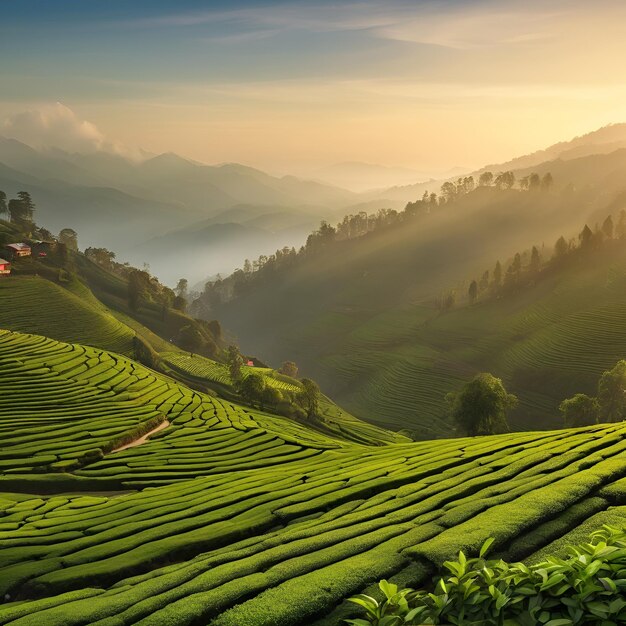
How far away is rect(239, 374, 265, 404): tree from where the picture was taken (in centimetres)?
9156

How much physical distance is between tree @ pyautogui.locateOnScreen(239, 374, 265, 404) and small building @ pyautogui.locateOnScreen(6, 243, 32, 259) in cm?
9516

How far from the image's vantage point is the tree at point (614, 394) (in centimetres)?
7981

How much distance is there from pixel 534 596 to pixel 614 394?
275 feet

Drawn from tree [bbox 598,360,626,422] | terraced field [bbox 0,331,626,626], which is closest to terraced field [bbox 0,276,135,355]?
terraced field [bbox 0,331,626,626]

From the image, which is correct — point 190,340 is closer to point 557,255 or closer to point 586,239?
point 557,255

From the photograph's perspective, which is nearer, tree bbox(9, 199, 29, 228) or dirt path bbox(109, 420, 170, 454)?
dirt path bbox(109, 420, 170, 454)

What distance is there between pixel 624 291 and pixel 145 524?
162778 mm

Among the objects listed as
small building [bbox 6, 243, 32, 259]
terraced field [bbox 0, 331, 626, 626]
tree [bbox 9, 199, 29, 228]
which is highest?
tree [bbox 9, 199, 29, 228]

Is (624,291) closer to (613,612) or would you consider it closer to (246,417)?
(246,417)

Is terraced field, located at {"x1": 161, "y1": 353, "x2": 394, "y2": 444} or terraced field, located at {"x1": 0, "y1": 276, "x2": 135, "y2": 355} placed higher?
terraced field, located at {"x1": 0, "y1": 276, "x2": 135, "y2": 355}

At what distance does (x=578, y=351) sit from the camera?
13075cm

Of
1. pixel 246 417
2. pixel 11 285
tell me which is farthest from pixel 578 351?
pixel 11 285

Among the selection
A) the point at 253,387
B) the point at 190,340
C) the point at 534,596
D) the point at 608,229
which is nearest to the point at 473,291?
the point at 608,229

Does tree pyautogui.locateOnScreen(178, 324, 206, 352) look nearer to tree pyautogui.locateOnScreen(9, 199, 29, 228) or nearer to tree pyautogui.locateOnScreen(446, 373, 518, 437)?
tree pyautogui.locateOnScreen(9, 199, 29, 228)
